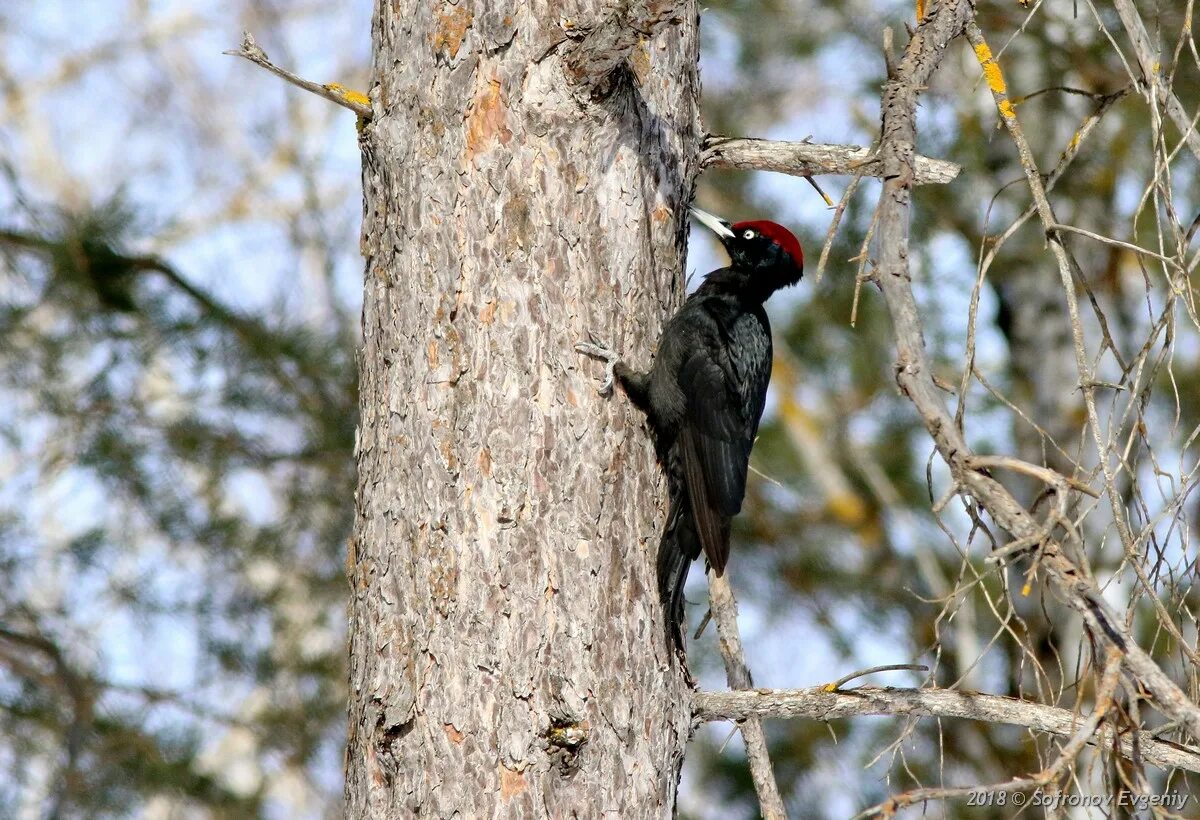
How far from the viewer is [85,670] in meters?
4.87

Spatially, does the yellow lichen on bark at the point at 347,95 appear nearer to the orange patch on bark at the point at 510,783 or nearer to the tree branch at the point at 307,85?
the tree branch at the point at 307,85

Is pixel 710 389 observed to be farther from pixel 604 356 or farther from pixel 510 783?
pixel 510 783

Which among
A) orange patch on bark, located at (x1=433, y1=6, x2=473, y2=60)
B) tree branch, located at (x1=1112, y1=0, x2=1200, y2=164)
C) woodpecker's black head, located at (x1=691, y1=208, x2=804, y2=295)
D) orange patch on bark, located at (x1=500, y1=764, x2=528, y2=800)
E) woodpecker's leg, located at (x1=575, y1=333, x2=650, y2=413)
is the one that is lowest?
orange patch on bark, located at (x1=500, y1=764, x2=528, y2=800)

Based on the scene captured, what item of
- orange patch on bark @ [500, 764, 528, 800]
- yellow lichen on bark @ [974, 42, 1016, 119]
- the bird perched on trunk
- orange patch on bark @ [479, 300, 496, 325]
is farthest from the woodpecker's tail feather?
yellow lichen on bark @ [974, 42, 1016, 119]

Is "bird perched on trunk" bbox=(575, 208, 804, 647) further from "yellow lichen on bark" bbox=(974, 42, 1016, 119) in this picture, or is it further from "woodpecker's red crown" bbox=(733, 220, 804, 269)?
"yellow lichen on bark" bbox=(974, 42, 1016, 119)

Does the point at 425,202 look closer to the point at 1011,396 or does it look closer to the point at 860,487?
the point at 1011,396

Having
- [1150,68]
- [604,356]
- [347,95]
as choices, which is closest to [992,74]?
[1150,68]

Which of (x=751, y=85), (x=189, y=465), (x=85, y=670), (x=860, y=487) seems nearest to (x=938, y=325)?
(x=860, y=487)

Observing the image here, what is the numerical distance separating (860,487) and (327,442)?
471 centimetres

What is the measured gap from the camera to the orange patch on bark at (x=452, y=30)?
2410 mm

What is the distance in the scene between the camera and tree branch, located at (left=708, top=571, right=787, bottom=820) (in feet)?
8.21

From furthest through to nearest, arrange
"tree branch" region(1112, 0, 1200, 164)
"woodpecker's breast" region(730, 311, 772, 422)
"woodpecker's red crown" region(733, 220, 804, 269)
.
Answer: "woodpecker's red crown" region(733, 220, 804, 269), "woodpecker's breast" region(730, 311, 772, 422), "tree branch" region(1112, 0, 1200, 164)

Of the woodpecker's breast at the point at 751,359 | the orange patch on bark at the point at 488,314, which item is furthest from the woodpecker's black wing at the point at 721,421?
the orange patch on bark at the point at 488,314

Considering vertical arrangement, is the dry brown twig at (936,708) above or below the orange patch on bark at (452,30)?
below
